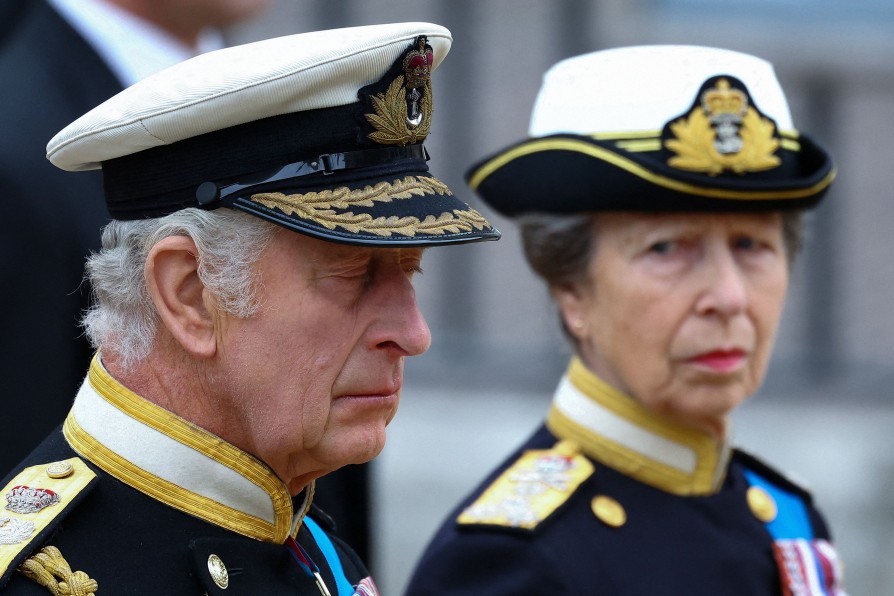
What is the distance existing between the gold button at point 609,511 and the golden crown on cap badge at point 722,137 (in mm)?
Answer: 802

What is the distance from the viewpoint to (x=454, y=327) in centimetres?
922

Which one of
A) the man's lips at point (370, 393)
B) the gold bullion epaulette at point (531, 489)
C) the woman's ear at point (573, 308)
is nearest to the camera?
the man's lips at point (370, 393)

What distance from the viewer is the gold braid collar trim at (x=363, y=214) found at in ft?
8.18

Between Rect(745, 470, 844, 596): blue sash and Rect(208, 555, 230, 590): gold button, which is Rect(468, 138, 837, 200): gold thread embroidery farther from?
Rect(208, 555, 230, 590): gold button

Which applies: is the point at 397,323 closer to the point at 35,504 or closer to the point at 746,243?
the point at 35,504

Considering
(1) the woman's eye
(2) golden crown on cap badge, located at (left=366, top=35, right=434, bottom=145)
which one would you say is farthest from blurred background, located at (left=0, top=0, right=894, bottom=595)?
(2) golden crown on cap badge, located at (left=366, top=35, right=434, bottom=145)

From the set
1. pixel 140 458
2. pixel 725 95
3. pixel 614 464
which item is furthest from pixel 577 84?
pixel 140 458

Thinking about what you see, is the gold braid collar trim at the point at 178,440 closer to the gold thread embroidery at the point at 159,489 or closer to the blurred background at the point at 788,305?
the gold thread embroidery at the point at 159,489

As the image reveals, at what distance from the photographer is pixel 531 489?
3.75 metres

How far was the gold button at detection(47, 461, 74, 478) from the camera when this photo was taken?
8.21 feet

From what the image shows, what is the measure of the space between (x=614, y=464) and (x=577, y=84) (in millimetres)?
926

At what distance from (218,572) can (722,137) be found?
5.77ft

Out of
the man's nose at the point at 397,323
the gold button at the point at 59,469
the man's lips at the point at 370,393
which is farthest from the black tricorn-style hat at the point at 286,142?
the gold button at the point at 59,469

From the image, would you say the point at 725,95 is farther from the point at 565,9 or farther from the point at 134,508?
the point at 565,9
